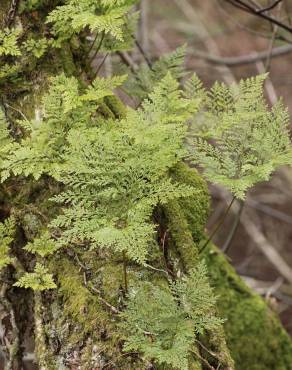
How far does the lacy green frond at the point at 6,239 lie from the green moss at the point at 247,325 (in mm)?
1882

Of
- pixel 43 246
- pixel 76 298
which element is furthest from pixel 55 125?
pixel 76 298

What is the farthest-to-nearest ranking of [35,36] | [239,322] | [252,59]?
1. [252,59]
2. [239,322]
3. [35,36]

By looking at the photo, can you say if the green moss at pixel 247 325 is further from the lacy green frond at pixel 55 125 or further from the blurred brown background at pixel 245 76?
the blurred brown background at pixel 245 76

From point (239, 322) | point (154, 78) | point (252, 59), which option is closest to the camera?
point (154, 78)

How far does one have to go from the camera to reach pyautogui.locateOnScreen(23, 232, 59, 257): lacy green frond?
2.87 meters

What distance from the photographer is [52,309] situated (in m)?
2.83

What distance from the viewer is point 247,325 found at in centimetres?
454

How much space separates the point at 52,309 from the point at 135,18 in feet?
6.70

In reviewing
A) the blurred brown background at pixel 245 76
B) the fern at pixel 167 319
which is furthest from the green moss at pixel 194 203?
the blurred brown background at pixel 245 76

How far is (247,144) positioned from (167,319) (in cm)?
92

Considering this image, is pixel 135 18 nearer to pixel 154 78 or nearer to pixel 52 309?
pixel 154 78

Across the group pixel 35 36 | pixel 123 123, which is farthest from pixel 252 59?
pixel 123 123

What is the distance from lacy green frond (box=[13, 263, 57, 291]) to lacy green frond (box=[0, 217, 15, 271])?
0.47 feet

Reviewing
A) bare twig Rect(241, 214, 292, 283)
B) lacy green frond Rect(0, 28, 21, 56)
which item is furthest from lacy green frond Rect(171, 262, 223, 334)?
bare twig Rect(241, 214, 292, 283)
